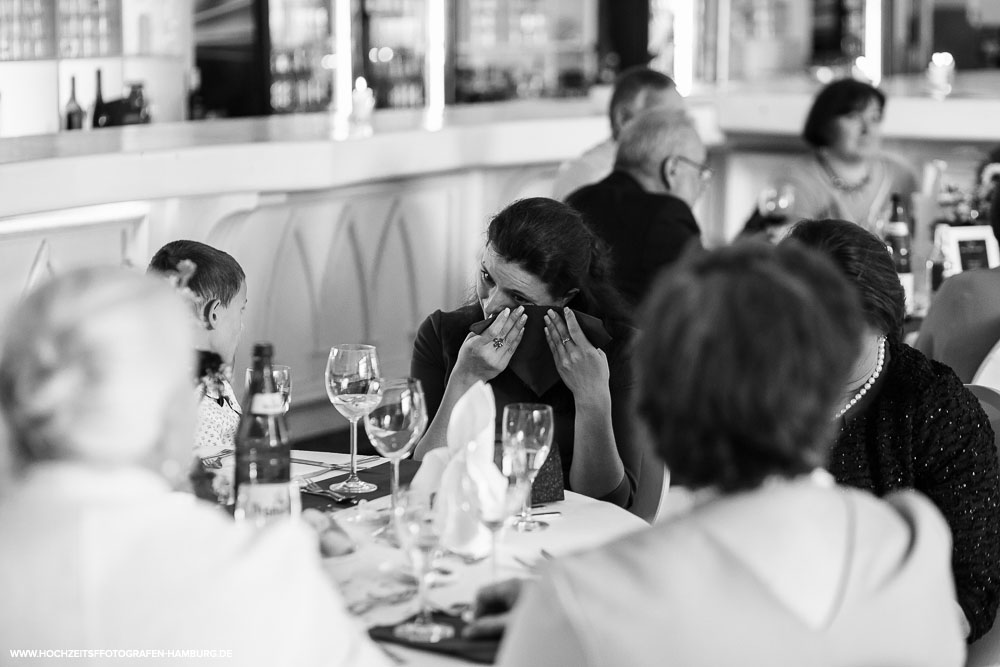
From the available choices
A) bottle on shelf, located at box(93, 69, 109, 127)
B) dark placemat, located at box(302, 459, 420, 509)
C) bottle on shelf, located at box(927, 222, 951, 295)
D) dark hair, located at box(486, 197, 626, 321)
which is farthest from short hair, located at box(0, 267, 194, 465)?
bottle on shelf, located at box(93, 69, 109, 127)

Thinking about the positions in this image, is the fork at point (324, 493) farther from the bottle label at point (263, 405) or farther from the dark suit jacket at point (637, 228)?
the dark suit jacket at point (637, 228)

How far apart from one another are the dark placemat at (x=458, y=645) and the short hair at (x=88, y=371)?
1.56ft

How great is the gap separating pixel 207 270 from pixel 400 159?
256 centimetres

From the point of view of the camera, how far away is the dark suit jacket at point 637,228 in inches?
161

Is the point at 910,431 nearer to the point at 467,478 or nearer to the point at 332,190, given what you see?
the point at 467,478

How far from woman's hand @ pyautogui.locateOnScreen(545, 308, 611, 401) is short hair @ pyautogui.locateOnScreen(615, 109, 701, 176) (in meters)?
1.86

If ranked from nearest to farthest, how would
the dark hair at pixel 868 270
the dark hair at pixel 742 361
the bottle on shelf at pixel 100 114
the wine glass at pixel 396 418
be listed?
the dark hair at pixel 742 361
the wine glass at pixel 396 418
the dark hair at pixel 868 270
the bottle on shelf at pixel 100 114

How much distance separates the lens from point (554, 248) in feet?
8.72

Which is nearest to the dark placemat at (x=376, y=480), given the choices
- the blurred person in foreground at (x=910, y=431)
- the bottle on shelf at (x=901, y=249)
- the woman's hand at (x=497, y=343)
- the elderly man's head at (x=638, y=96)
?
the woman's hand at (x=497, y=343)

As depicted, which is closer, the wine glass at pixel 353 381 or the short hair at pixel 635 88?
the wine glass at pixel 353 381

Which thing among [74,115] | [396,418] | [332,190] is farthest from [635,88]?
[396,418]

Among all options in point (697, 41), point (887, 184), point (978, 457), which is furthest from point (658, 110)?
point (697, 41)

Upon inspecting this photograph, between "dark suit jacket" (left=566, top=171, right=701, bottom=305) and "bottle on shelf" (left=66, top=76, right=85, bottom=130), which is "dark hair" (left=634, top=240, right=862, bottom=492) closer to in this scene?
"dark suit jacket" (left=566, top=171, right=701, bottom=305)

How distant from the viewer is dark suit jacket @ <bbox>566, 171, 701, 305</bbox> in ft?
13.4
